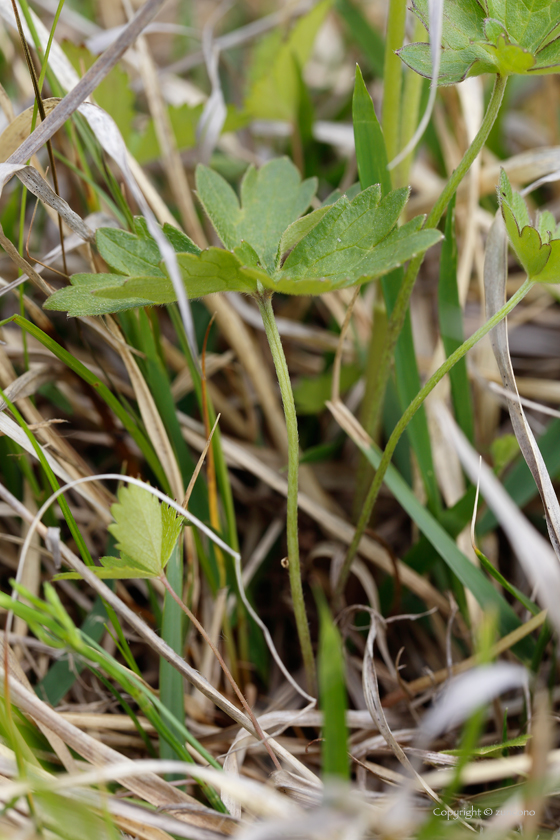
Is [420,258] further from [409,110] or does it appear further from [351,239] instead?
[409,110]

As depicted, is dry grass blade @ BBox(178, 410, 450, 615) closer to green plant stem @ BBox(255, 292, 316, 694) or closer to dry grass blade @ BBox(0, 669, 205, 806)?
green plant stem @ BBox(255, 292, 316, 694)

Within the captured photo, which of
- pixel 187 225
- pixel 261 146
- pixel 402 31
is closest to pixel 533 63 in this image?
pixel 402 31

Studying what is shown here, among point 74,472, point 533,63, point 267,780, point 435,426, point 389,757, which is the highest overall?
point 533,63

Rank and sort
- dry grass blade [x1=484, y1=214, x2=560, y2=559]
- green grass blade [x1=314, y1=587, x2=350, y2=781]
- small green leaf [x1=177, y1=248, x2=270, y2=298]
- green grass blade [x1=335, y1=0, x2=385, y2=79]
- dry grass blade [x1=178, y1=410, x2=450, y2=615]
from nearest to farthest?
1. green grass blade [x1=314, y1=587, x2=350, y2=781]
2. small green leaf [x1=177, y1=248, x2=270, y2=298]
3. dry grass blade [x1=484, y1=214, x2=560, y2=559]
4. dry grass blade [x1=178, y1=410, x2=450, y2=615]
5. green grass blade [x1=335, y1=0, x2=385, y2=79]

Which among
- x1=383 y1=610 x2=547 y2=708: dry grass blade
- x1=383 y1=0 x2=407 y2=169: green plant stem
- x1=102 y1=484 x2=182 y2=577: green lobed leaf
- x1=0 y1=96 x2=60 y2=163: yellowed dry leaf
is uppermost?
x1=0 y1=96 x2=60 y2=163: yellowed dry leaf

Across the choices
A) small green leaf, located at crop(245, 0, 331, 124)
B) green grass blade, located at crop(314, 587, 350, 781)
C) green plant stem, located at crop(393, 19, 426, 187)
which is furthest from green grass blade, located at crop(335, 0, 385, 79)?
green grass blade, located at crop(314, 587, 350, 781)

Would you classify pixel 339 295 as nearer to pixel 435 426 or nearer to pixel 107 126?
pixel 435 426

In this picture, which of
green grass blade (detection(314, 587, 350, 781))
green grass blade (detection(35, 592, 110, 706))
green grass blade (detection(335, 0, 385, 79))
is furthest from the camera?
green grass blade (detection(335, 0, 385, 79))
